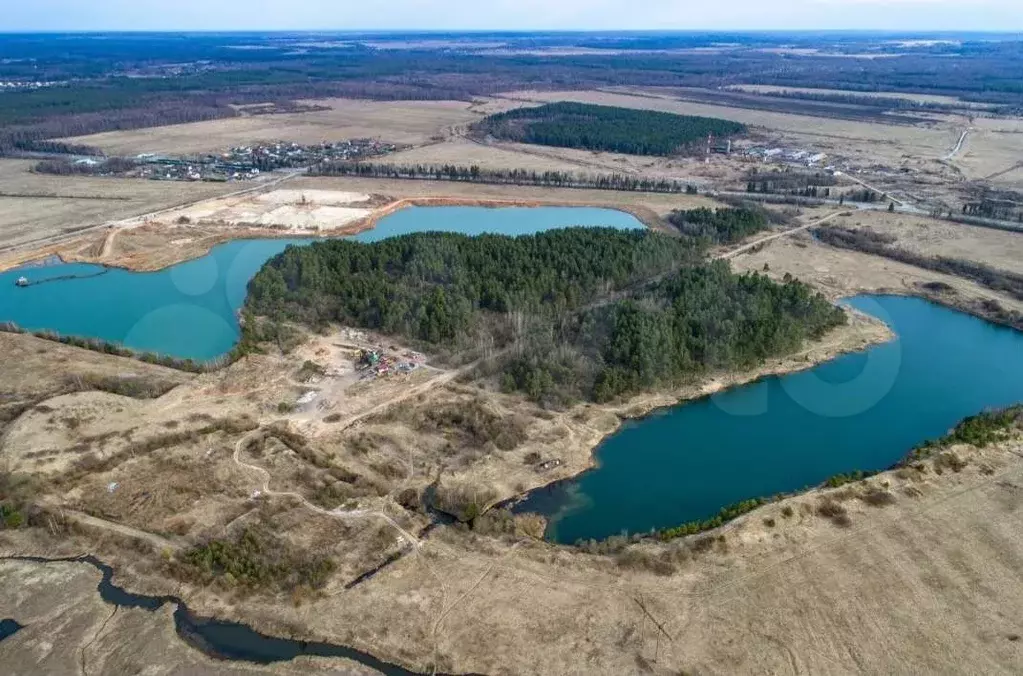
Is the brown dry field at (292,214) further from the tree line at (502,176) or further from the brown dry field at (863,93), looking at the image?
the brown dry field at (863,93)

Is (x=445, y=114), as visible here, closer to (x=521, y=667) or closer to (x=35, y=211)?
(x=35, y=211)

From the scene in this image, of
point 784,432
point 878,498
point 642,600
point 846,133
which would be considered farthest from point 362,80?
point 642,600

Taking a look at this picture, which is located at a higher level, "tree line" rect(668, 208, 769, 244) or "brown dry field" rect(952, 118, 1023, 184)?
"brown dry field" rect(952, 118, 1023, 184)

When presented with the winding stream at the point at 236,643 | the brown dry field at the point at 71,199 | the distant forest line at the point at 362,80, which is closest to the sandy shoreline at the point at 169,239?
the brown dry field at the point at 71,199

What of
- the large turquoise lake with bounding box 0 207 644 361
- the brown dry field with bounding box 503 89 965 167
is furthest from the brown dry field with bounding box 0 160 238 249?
the brown dry field with bounding box 503 89 965 167

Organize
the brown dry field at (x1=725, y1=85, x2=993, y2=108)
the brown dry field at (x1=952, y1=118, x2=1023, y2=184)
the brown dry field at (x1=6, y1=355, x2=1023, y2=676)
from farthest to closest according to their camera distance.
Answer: the brown dry field at (x1=725, y1=85, x2=993, y2=108), the brown dry field at (x1=952, y1=118, x2=1023, y2=184), the brown dry field at (x1=6, y1=355, x2=1023, y2=676)

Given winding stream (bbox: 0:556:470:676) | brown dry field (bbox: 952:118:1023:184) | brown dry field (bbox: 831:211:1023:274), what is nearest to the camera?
winding stream (bbox: 0:556:470:676)

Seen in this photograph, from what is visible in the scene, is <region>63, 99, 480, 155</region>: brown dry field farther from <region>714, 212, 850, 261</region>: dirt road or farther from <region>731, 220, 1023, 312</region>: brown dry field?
<region>731, 220, 1023, 312</region>: brown dry field
